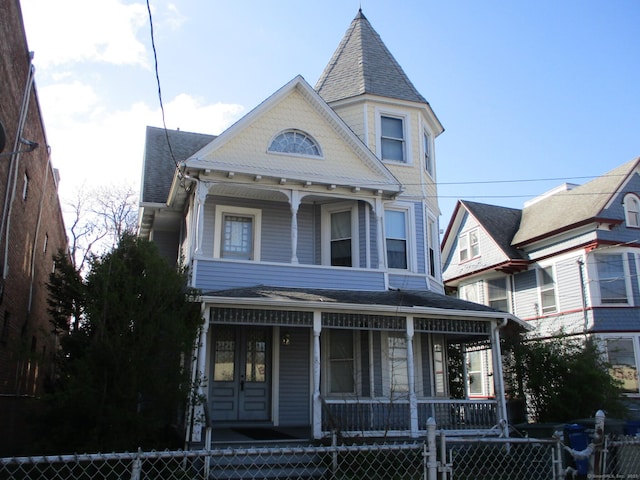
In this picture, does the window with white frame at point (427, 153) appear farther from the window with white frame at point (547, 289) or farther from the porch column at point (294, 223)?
the window with white frame at point (547, 289)

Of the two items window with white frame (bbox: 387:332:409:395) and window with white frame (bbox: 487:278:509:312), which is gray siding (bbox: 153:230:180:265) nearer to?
window with white frame (bbox: 387:332:409:395)

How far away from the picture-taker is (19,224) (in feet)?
43.0

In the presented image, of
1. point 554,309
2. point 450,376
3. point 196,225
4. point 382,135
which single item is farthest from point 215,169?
point 554,309

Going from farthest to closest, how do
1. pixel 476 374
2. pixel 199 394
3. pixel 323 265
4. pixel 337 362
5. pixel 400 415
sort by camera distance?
pixel 476 374 → pixel 323 265 → pixel 337 362 → pixel 400 415 → pixel 199 394

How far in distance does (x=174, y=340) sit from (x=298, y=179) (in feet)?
20.9

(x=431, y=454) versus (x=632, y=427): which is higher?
(x=431, y=454)

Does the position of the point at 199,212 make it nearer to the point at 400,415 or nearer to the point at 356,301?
the point at 356,301

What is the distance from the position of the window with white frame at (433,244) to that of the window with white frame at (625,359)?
23.8ft

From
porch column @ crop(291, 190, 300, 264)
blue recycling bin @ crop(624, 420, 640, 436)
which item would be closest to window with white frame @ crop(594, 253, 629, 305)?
blue recycling bin @ crop(624, 420, 640, 436)

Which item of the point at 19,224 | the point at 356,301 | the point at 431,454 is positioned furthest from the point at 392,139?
the point at 431,454

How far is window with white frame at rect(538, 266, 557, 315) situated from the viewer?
876 inches

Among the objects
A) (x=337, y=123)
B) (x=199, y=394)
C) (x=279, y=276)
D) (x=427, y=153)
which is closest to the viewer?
(x=199, y=394)

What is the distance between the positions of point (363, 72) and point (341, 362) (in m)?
8.67

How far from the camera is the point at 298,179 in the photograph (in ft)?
49.0
